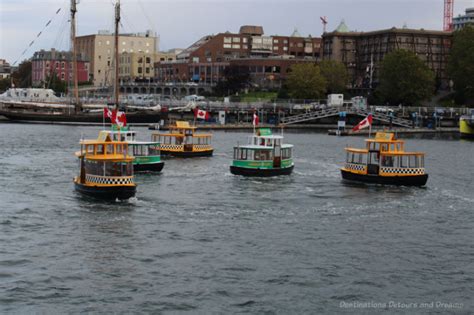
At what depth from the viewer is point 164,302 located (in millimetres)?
34188

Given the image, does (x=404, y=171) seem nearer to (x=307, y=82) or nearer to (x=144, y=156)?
(x=144, y=156)

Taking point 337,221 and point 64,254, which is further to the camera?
point 337,221

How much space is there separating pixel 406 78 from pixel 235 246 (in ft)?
449

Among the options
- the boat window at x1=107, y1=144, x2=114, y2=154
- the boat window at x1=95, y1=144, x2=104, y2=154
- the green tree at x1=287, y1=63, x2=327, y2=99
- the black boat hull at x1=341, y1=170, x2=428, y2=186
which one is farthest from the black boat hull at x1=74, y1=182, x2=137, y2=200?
the green tree at x1=287, y1=63, x2=327, y2=99

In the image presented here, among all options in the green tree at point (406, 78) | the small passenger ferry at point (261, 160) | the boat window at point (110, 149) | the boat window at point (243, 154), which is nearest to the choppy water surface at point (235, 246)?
the small passenger ferry at point (261, 160)

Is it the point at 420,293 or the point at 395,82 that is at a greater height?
the point at 395,82

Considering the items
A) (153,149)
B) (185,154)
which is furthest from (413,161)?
(185,154)

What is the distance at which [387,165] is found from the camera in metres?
68.0

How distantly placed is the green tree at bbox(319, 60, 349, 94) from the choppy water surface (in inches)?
4909

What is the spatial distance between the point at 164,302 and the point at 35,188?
102ft

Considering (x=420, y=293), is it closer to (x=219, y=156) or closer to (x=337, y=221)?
(x=337, y=221)

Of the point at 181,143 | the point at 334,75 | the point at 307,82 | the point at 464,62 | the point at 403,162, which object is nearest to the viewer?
the point at 403,162

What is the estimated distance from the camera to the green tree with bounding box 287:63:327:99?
616ft

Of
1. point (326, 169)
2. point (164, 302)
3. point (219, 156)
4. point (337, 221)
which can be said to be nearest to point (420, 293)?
point (164, 302)
